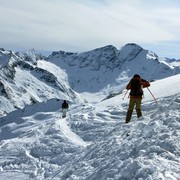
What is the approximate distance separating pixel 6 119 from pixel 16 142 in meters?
72.2

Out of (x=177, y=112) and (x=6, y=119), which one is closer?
(x=177, y=112)

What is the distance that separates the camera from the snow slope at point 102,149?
1276cm

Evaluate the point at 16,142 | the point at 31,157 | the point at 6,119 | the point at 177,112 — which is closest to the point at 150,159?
the point at 177,112

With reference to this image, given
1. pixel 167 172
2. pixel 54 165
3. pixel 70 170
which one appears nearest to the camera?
pixel 167 172

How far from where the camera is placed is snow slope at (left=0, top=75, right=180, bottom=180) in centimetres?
1276

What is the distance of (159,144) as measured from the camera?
14.0m

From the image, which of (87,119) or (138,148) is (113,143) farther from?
(87,119)

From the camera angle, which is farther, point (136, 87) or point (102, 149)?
point (136, 87)

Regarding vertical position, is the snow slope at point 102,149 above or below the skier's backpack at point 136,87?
below

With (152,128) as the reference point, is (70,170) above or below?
below

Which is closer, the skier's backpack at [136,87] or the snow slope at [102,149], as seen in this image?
the snow slope at [102,149]

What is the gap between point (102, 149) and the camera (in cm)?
1634

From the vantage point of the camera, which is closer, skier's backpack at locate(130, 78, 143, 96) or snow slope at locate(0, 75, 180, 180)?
snow slope at locate(0, 75, 180, 180)

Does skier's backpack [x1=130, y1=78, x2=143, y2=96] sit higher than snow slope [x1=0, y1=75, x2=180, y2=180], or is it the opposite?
skier's backpack [x1=130, y1=78, x2=143, y2=96]
